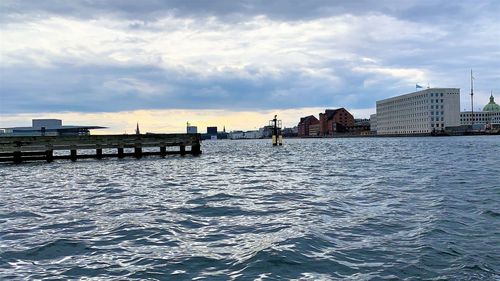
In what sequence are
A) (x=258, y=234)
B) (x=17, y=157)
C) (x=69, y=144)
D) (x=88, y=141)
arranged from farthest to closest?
1. (x=88, y=141)
2. (x=69, y=144)
3. (x=17, y=157)
4. (x=258, y=234)

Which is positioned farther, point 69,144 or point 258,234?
point 69,144

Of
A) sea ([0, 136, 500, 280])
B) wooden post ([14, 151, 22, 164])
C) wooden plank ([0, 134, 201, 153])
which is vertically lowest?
sea ([0, 136, 500, 280])

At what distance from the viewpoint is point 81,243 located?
A: 33.2 ft

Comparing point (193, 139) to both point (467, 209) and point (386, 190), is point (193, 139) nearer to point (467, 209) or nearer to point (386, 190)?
point (386, 190)

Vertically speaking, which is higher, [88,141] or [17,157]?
[88,141]

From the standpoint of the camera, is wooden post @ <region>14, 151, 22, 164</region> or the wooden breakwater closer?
wooden post @ <region>14, 151, 22, 164</region>

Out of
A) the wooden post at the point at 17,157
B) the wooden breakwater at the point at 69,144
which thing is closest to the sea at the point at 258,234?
the wooden post at the point at 17,157

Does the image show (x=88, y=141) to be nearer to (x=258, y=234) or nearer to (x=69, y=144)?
(x=69, y=144)

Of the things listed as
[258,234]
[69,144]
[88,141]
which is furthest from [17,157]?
[258,234]

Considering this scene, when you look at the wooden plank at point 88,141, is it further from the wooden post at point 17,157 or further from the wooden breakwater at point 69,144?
the wooden post at point 17,157

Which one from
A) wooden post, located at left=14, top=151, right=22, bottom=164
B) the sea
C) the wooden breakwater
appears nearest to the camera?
the sea

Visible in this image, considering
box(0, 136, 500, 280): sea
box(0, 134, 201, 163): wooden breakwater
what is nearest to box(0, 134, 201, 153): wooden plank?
box(0, 134, 201, 163): wooden breakwater

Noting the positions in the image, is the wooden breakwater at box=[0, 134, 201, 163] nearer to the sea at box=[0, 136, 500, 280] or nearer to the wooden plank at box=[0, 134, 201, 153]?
the wooden plank at box=[0, 134, 201, 153]

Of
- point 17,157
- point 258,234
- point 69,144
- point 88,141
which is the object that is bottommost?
point 258,234
